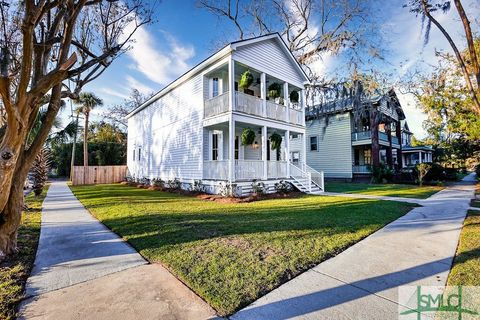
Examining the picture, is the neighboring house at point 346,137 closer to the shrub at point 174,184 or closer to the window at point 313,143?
the window at point 313,143

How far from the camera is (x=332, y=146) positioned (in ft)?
74.5

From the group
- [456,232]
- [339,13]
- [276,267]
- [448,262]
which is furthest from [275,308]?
[339,13]

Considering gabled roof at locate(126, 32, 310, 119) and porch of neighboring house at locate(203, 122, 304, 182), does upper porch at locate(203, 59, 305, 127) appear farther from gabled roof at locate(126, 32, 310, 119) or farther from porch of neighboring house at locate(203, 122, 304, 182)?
porch of neighboring house at locate(203, 122, 304, 182)

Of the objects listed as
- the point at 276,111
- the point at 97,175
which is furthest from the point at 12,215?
the point at 97,175

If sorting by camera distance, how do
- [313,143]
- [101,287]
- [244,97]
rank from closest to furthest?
[101,287]
[244,97]
[313,143]

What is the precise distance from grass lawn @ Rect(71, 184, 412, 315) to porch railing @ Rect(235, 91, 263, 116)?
541cm

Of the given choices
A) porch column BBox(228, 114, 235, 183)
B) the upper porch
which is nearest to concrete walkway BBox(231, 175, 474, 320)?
porch column BBox(228, 114, 235, 183)

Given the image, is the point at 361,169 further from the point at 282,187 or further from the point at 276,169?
the point at 282,187

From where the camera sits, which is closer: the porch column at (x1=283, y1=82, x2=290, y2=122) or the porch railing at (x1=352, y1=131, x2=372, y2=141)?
the porch column at (x1=283, y1=82, x2=290, y2=122)

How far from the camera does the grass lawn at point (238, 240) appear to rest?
10.00ft

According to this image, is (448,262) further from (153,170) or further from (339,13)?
(339,13)

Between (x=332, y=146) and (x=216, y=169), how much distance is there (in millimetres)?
14800

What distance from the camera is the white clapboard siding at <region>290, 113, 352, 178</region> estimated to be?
21734 millimetres

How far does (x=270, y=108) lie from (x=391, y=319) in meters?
11.3
